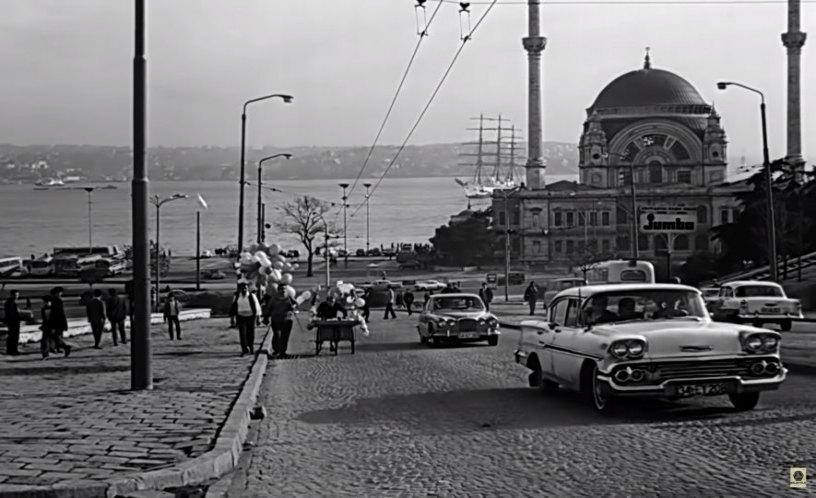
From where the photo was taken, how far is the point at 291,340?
31828 millimetres

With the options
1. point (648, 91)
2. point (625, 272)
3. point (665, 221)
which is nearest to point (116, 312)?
point (665, 221)

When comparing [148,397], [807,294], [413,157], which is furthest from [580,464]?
[413,157]

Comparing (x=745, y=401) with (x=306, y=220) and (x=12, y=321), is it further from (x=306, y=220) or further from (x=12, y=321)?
(x=306, y=220)

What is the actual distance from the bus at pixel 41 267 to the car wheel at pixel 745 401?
86.4 meters

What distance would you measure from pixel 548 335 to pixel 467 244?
105 metres

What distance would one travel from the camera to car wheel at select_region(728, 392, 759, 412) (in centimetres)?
1175

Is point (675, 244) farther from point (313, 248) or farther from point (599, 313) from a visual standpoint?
point (599, 313)

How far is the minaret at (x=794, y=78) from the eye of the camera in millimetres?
100188

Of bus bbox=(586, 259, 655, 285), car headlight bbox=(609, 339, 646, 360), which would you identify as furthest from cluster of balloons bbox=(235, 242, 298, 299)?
bus bbox=(586, 259, 655, 285)

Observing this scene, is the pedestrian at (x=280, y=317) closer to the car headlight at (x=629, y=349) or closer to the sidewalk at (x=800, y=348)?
the sidewalk at (x=800, y=348)

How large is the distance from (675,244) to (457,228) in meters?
23.2

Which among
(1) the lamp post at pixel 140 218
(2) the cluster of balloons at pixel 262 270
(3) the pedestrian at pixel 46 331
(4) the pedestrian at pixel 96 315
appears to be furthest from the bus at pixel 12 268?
(1) the lamp post at pixel 140 218

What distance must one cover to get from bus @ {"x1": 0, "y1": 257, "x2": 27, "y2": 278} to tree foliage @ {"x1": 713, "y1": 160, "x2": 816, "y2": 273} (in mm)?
54879

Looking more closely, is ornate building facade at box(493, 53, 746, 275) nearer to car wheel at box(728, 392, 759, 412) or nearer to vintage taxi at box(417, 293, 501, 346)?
vintage taxi at box(417, 293, 501, 346)
